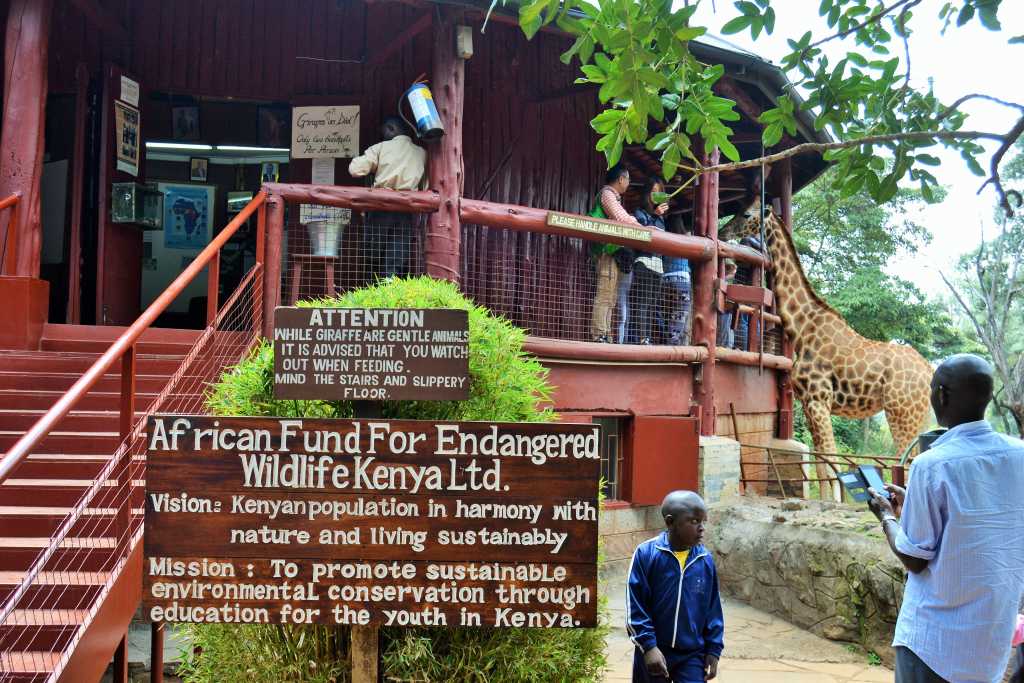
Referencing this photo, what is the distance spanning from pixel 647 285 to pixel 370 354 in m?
7.07

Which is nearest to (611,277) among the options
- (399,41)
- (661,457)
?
(661,457)

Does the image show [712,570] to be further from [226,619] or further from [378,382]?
[226,619]

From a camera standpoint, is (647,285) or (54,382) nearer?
(54,382)

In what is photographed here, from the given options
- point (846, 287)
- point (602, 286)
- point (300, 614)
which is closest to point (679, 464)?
point (602, 286)

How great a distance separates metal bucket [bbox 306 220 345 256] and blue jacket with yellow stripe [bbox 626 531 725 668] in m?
4.66

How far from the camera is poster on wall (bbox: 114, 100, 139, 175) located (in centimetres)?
895

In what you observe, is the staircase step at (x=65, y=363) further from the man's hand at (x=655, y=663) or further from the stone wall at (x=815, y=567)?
the stone wall at (x=815, y=567)

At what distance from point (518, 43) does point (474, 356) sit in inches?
273

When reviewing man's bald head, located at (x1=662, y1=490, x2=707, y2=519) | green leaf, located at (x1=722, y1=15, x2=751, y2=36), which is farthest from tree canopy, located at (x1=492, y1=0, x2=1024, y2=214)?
man's bald head, located at (x1=662, y1=490, x2=707, y2=519)

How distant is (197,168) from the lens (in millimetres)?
11023

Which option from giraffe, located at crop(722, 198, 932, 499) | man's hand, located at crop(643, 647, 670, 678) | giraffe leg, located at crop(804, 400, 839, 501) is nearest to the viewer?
man's hand, located at crop(643, 647, 670, 678)

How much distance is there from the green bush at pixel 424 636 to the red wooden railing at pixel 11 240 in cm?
385

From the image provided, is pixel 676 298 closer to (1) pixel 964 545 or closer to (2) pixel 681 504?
(2) pixel 681 504

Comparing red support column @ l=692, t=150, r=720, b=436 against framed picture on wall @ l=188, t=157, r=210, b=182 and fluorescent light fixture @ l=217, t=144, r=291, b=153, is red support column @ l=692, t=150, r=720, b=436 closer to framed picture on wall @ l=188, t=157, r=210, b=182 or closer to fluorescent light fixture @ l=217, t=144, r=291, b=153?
fluorescent light fixture @ l=217, t=144, r=291, b=153
